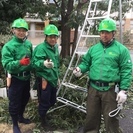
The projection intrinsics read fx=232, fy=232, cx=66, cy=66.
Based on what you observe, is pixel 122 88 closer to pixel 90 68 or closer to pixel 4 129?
pixel 90 68

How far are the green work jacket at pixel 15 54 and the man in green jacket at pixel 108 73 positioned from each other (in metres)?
0.83

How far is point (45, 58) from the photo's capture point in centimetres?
343

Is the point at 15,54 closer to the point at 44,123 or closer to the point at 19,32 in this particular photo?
the point at 19,32

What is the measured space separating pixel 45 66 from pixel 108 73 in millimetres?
878

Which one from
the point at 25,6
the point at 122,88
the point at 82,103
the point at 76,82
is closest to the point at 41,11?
the point at 25,6

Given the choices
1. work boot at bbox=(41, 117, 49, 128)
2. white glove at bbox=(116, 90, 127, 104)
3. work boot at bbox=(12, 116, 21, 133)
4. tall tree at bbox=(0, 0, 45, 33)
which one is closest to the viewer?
white glove at bbox=(116, 90, 127, 104)

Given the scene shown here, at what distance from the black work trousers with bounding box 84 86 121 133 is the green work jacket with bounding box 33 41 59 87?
63 cm

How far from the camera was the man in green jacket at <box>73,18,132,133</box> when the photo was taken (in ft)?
9.64

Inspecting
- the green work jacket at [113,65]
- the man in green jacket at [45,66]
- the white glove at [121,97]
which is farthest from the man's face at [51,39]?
the white glove at [121,97]

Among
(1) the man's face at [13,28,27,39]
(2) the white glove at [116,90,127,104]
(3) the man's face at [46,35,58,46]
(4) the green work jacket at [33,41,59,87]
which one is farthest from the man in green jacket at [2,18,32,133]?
(2) the white glove at [116,90,127,104]

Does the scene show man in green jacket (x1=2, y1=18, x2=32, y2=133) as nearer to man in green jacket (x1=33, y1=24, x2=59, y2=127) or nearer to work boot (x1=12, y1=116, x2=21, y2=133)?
work boot (x1=12, y1=116, x2=21, y2=133)

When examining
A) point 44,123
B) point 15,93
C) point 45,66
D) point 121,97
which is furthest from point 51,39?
point 44,123

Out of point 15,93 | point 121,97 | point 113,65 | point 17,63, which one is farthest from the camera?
point 15,93

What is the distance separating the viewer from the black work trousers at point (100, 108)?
3061 millimetres
